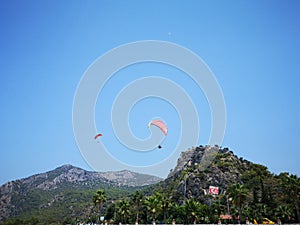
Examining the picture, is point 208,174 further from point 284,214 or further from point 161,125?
point 161,125

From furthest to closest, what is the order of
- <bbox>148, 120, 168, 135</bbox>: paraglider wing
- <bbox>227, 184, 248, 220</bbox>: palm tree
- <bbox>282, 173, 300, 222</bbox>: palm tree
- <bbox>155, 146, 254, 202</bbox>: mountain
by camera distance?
1. <bbox>155, 146, 254, 202</bbox>: mountain
2. <bbox>282, 173, 300, 222</bbox>: palm tree
3. <bbox>227, 184, 248, 220</bbox>: palm tree
4. <bbox>148, 120, 168, 135</bbox>: paraglider wing

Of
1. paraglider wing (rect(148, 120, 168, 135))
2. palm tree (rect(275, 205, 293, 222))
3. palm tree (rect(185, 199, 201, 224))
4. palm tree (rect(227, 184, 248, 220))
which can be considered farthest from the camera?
palm tree (rect(185, 199, 201, 224))

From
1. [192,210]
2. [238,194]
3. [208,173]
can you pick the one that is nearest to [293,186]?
[238,194]

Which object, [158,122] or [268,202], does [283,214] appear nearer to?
[268,202]

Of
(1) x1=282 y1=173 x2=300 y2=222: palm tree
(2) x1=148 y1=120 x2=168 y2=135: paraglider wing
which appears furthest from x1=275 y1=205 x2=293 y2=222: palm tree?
(2) x1=148 y1=120 x2=168 y2=135: paraglider wing

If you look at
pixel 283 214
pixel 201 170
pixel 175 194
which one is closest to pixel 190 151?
pixel 201 170

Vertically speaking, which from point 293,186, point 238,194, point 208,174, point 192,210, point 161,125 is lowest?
point 192,210

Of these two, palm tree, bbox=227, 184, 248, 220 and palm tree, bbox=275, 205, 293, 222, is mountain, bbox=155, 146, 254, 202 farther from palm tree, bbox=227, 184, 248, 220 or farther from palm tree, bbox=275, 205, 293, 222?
palm tree, bbox=227, 184, 248, 220

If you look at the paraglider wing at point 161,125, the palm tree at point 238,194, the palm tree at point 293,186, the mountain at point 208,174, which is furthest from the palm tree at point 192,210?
the mountain at point 208,174

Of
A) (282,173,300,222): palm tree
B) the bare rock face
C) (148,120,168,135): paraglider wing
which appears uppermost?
the bare rock face

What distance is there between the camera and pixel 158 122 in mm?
43281

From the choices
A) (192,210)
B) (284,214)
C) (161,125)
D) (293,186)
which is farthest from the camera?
(192,210)

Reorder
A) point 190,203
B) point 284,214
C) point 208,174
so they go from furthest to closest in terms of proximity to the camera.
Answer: point 208,174 → point 190,203 → point 284,214

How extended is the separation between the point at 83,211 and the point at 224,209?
7793 cm
